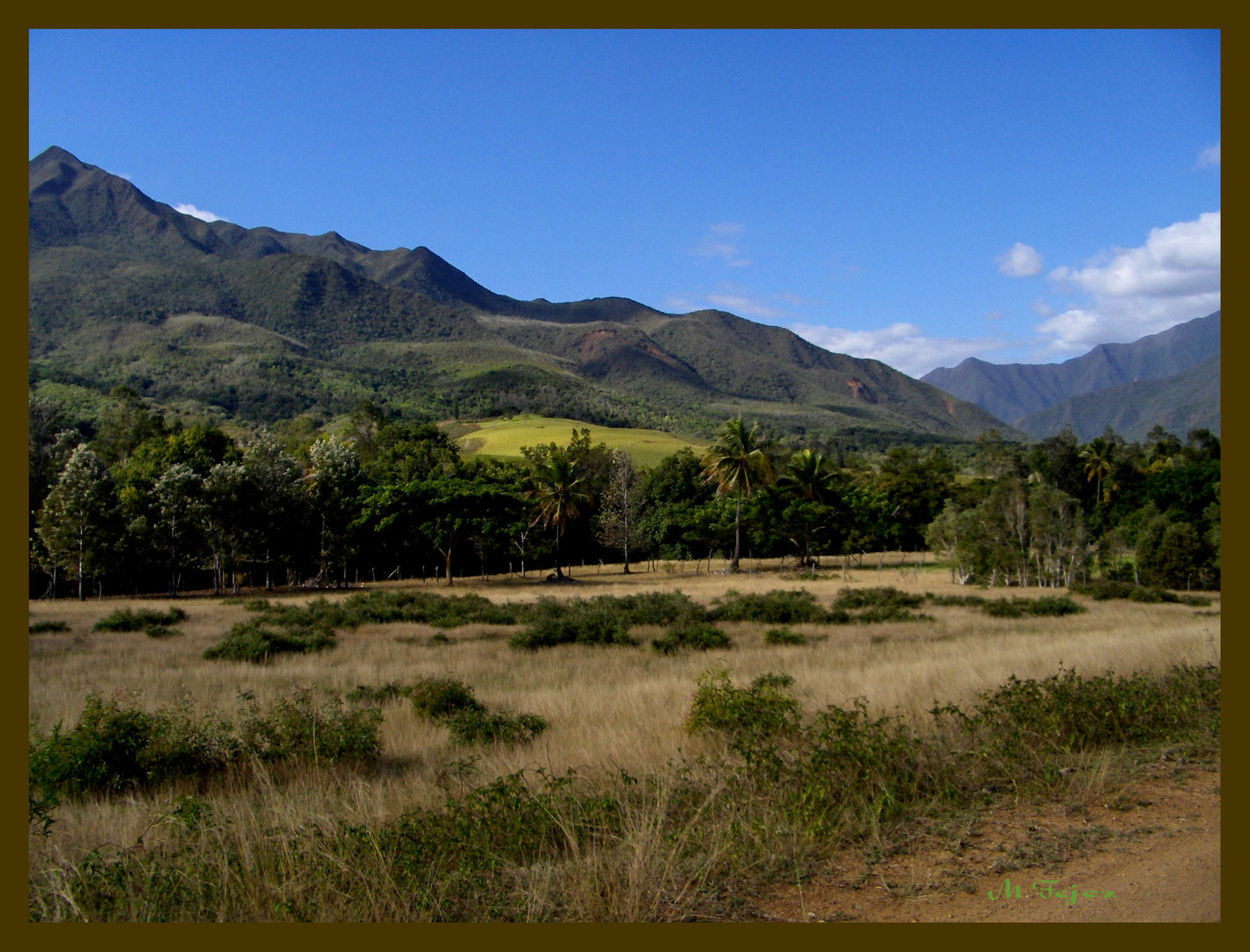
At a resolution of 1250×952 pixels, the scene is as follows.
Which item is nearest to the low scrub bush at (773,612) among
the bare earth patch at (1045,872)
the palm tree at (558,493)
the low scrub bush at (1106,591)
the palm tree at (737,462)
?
the low scrub bush at (1106,591)

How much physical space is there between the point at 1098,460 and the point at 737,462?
171ft

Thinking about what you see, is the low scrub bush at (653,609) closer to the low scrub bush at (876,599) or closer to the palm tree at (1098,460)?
the low scrub bush at (876,599)

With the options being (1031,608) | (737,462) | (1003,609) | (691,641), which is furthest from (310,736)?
(737,462)

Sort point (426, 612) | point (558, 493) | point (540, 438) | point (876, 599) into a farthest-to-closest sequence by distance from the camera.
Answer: point (540, 438) < point (558, 493) < point (876, 599) < point (426, 612)

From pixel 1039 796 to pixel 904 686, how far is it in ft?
14.8

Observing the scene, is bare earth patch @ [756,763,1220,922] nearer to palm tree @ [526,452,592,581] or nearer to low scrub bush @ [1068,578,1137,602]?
low scrub bush @ [1068,578,1137,602]

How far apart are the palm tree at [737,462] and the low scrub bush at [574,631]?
35.7 metres

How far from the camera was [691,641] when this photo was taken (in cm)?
1938

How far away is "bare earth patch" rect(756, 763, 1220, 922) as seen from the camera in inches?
176

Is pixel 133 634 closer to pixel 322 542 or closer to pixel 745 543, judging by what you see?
pixel 322 542

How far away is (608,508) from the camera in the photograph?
68.7m

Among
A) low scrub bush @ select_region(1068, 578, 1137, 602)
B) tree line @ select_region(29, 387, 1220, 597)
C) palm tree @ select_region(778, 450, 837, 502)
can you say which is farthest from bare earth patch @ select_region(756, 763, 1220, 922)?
palm tree @ select_region(778, 450, 837, 502)

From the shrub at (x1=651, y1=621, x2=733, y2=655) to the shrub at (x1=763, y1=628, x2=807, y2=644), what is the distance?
3.78 ft

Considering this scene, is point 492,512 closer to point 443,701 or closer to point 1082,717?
point 443,701
